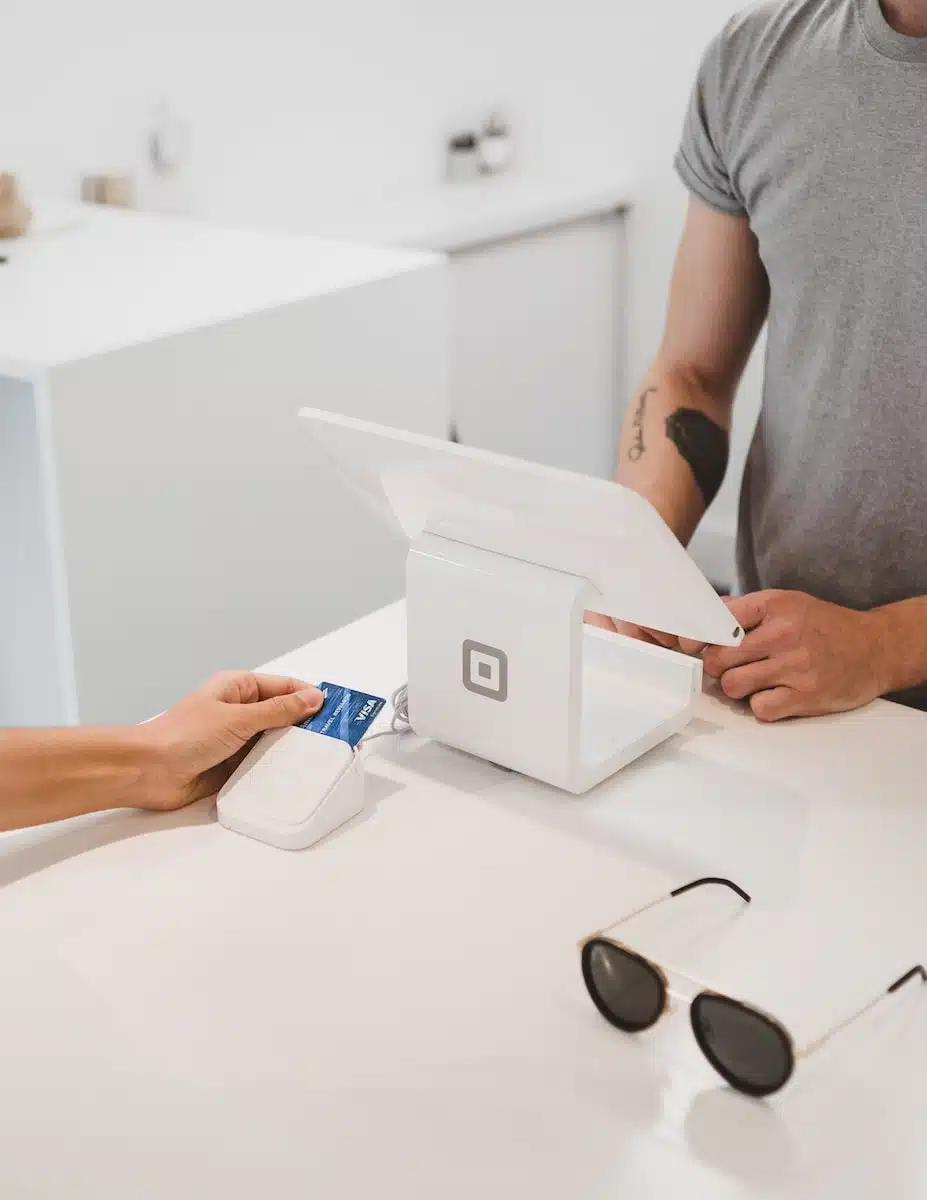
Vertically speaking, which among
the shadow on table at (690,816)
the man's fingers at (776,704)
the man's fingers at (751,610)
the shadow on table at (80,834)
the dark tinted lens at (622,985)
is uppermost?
the man's fingers at (751,610)

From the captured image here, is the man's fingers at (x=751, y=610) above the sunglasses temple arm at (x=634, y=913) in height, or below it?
above

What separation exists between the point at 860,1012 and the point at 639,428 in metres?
0.86

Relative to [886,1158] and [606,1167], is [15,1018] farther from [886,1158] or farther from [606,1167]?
[886,1158]

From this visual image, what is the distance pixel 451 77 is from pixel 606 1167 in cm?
306

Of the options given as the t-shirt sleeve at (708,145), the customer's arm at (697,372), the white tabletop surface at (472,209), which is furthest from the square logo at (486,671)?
the white tabletop surface at (472,209)

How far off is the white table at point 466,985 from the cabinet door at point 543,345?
6.70 feet

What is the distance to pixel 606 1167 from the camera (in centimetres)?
74

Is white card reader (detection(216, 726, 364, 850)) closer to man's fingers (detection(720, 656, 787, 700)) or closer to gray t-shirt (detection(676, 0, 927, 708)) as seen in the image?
man's fingers (detection(720, 656, 787, 700))

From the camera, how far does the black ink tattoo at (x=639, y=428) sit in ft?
5.14

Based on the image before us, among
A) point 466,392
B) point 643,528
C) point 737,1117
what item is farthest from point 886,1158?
point 466,392

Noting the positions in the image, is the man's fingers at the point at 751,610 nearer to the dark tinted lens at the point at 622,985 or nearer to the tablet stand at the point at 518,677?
the tablet stand at the point at 518,677

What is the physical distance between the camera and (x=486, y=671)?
1083mm

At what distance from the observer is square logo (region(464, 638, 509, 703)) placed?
3.51ft

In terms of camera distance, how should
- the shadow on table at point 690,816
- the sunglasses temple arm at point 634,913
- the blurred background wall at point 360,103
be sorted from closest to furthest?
the sunglasses temple arm at point 634,913
the shadow on table at point 690,816
the blurred background wall at point 360,103
